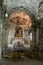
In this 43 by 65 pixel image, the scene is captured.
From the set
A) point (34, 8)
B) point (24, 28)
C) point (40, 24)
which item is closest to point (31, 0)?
point (34, 8)

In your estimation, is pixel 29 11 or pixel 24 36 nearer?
pixel 29 11

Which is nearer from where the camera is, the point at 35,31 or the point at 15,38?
the point at 35,31

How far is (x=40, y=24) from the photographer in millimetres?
26781

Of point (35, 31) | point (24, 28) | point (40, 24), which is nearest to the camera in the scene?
point (40, 24)

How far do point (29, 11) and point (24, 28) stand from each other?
13.1m

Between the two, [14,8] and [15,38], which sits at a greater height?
[14,8]

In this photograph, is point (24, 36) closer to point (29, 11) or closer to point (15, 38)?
point (15, 38)

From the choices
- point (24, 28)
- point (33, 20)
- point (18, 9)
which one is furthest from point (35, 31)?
point (24, 28)

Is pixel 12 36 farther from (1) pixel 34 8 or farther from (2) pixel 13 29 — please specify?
(1) pixel 34 8

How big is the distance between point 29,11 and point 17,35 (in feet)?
45.7

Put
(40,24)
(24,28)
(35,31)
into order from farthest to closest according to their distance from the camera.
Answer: (24,28), (35,31), (40,24)

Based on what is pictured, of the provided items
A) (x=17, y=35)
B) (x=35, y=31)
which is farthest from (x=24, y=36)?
(x=35, y=31)

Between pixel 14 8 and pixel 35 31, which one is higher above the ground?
pixel 14 8

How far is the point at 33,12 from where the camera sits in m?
27.8
